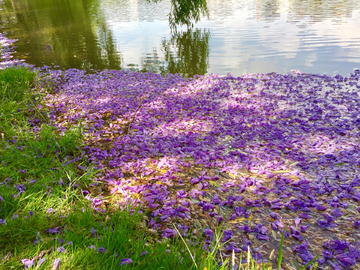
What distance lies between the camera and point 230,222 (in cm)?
303

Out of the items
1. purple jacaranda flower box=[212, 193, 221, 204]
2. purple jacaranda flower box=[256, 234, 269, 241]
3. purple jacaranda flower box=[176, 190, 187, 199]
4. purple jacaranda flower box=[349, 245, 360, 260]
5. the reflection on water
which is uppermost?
the reflection on water

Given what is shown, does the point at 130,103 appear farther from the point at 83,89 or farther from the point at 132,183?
the point at 132,183

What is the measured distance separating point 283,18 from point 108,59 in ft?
49.1

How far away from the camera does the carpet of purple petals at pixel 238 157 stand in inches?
115

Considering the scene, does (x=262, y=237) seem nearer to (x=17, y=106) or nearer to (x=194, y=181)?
(x=194, y=181)

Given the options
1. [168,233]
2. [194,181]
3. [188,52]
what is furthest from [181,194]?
[188,52]

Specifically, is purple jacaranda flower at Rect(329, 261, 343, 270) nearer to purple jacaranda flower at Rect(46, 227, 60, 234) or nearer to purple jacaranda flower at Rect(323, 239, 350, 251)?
purple jacaranda flower at Rect(323, 239, 350, 251)

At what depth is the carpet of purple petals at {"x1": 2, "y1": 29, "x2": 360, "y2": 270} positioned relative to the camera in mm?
2926

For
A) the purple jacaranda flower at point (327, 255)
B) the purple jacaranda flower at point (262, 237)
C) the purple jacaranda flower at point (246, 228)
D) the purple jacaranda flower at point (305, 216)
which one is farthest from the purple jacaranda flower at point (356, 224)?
the purple jacaranda flower at point (246, 228)

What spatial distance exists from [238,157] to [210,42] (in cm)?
1083

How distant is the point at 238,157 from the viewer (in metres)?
4.35

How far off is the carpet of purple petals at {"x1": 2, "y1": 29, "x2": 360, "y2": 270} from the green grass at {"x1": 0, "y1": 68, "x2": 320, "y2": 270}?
288 millimetres

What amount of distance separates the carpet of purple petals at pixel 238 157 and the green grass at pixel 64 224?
0.94 feet

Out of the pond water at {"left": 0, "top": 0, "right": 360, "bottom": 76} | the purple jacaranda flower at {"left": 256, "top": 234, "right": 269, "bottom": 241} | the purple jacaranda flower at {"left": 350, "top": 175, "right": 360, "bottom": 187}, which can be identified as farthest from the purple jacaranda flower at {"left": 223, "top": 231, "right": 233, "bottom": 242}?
the pond water at {"left": 0, "top": 0, "right": 360, "bottom": 76}
